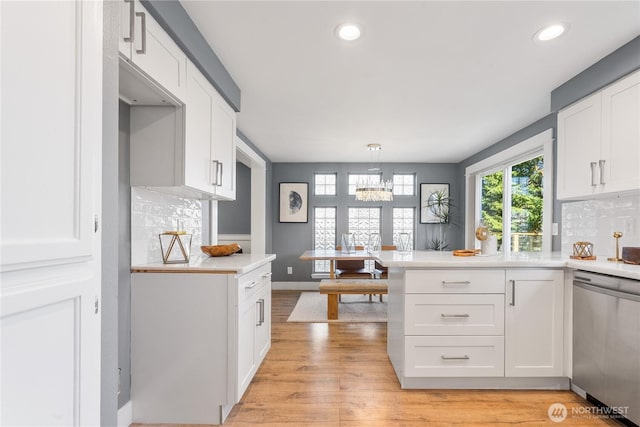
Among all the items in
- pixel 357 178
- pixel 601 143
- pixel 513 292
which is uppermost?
pixel 357 178

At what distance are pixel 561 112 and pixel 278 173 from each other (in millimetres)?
4335

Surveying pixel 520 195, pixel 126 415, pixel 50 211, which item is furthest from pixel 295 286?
pixel 50 211

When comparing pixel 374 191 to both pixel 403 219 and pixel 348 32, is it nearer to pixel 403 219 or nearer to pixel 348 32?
pixel 403 219

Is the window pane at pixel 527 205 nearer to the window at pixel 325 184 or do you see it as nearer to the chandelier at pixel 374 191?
the chandelier at pixel 374 191

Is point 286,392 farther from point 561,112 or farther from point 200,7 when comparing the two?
point 561,112

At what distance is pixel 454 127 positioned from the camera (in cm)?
384

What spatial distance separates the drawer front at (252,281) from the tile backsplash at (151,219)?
23.6 inches

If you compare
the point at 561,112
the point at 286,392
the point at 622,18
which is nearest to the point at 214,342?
the point at 286,392

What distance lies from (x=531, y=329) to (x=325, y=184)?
14.2 feet

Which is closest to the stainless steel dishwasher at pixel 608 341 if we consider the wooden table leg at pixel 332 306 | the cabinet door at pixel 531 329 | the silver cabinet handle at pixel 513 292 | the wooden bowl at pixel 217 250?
the cabinet door at pixel 531 329

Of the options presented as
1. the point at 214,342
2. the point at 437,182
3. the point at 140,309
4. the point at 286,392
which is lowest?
the point at 286,392

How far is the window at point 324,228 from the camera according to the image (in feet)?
20.0

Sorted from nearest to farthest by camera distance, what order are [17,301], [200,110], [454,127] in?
1. [17,301]
2. [200,110]
3. [454,127]

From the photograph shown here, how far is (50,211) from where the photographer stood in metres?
0.71
